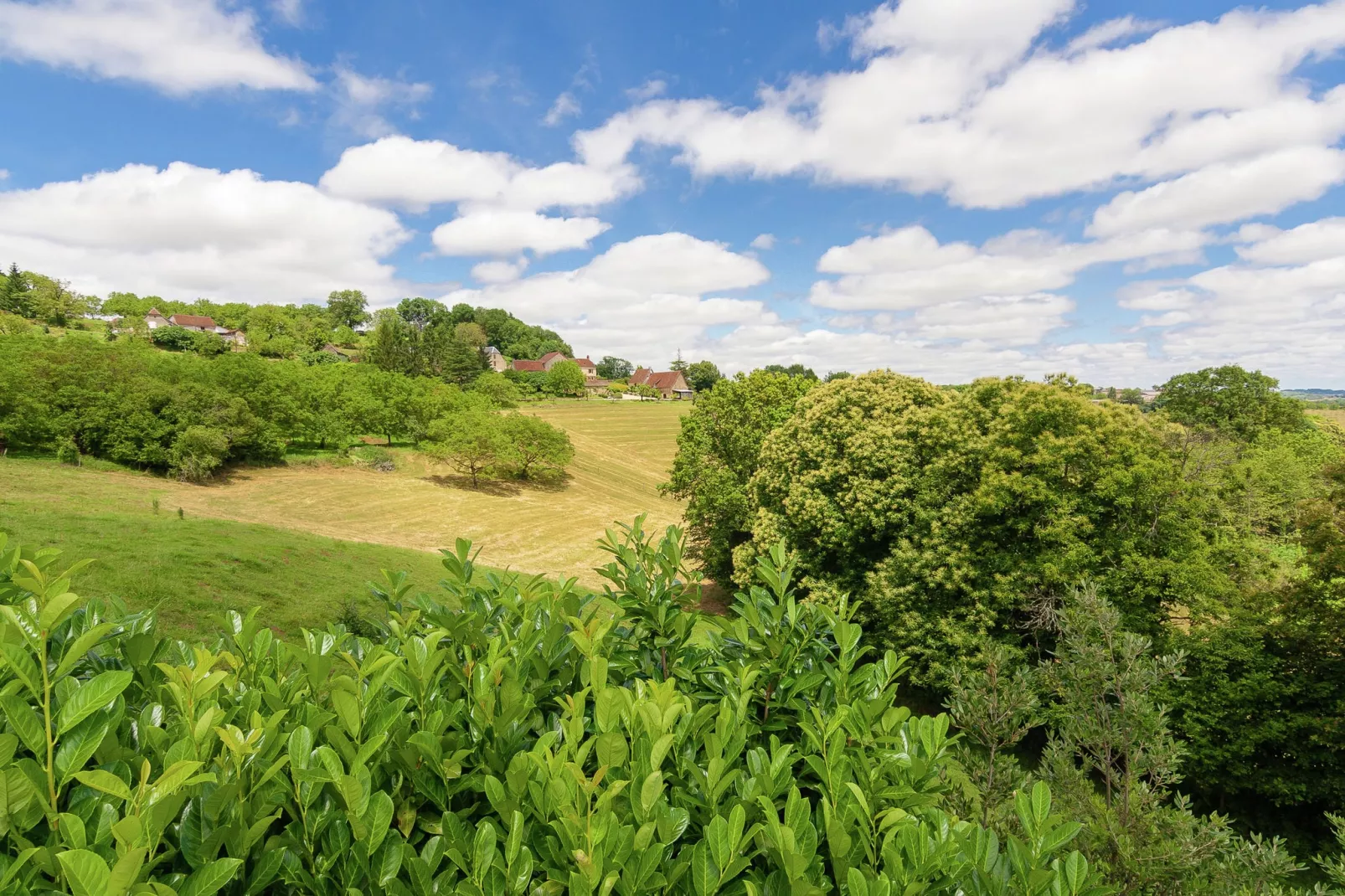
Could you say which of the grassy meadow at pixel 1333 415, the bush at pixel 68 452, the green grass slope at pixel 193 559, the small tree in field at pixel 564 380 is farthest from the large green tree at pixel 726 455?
the small tree in field at pixel 564 380

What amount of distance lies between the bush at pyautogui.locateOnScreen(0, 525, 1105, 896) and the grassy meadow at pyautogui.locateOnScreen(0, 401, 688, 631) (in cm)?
900

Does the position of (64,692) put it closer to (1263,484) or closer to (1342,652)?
(1342,652)

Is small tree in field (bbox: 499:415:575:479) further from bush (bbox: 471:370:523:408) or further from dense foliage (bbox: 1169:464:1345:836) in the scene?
dense foliage (bbox: 1169:464:1345:836)

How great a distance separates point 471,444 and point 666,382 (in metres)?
83.5

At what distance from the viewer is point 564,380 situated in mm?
108000

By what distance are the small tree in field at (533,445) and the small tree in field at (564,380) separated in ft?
188

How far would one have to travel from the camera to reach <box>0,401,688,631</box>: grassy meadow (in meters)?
16.5

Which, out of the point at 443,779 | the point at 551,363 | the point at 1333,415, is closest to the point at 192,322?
the point at 551,363

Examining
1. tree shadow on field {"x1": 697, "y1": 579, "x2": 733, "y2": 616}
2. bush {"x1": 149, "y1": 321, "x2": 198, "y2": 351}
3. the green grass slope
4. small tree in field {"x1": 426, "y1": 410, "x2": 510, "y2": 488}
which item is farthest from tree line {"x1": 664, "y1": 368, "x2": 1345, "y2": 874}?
bush {"x1": 149, "y1": 321, "x2": 198, "y2": 351}

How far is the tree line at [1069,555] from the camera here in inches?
497

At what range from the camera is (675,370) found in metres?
133

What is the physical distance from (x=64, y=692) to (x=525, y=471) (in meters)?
50.2

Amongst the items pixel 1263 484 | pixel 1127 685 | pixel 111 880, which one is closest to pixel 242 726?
pixel 111 880

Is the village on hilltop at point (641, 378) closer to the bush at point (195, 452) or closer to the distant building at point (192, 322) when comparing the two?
the distant building at point (192, 322)
